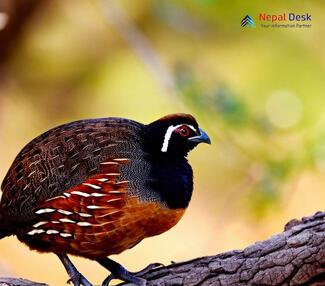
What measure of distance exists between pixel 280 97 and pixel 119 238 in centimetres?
380

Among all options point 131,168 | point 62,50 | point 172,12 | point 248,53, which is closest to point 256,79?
point 248,53

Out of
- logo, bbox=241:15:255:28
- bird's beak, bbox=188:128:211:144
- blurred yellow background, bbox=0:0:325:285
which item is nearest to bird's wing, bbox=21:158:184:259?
bird's beak, bbox=188:128:211:144

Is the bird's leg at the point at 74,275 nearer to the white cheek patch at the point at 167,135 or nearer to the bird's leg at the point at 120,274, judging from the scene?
the bird's leg at the point at 120,274

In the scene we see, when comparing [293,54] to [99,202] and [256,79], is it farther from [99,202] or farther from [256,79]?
[99,202]

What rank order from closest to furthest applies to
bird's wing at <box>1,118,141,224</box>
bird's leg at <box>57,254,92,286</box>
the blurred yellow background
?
bird's wing at <box>1,118,141,224</box> → bird's leg at <box>57,254,92,286</box> → the blurred yellow background

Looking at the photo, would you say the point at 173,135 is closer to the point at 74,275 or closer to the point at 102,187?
the point at 102,187

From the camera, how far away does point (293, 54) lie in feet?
28.3

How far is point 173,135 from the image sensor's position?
4.96 meters

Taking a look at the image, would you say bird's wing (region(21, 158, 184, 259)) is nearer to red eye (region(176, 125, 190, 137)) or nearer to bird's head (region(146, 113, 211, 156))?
bird's head (region(146, 113, 211, 156))

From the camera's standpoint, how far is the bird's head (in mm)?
4945

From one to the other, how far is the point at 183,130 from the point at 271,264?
0.87m

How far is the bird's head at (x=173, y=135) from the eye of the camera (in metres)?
4.95

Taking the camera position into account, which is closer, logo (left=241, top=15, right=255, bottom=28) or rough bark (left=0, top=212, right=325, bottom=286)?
rough bark (left=0, top=212, right=325, bottom=286)

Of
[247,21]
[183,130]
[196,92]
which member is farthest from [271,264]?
[247,21]
